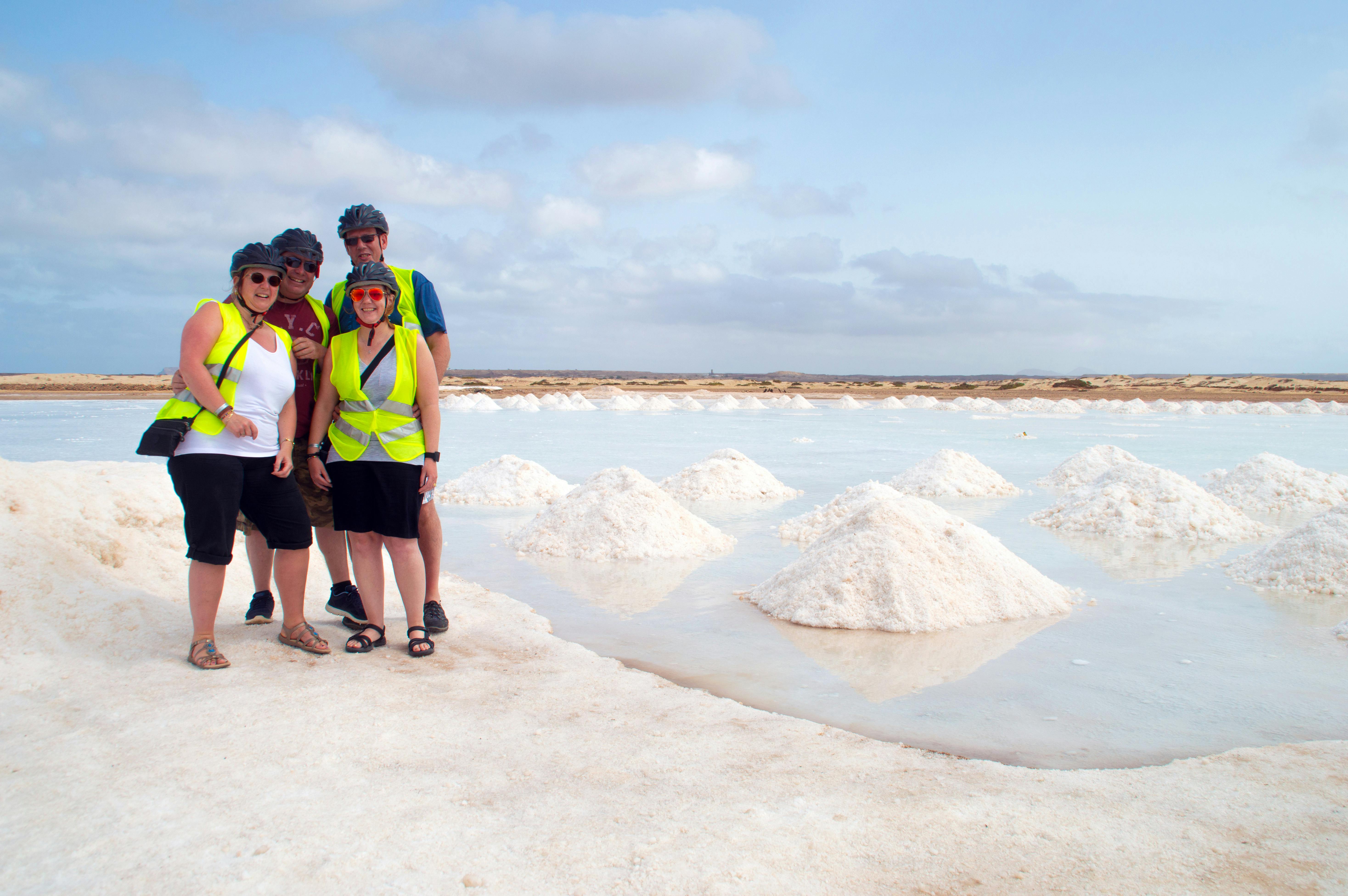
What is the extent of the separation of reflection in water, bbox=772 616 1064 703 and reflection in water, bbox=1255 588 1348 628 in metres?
1.17

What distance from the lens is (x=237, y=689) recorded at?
8.18ft

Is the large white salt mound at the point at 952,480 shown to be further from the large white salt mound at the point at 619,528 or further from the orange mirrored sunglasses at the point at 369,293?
the orange mirrored sunglasses at the point at 369,293

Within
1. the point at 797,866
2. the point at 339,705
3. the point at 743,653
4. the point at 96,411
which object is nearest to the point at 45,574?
the point at 339,705

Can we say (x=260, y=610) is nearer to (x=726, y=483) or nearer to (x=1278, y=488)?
(x=726, y=483)

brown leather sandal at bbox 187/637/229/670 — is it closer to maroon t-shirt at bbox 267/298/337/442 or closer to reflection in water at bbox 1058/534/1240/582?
maroon t-shirt at bbox 267/298/337/442

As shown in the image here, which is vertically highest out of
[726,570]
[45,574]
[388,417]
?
[388,417]

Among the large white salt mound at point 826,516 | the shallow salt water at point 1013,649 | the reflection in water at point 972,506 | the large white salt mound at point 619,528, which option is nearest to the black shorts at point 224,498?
the shallow salt water at point 1013,649

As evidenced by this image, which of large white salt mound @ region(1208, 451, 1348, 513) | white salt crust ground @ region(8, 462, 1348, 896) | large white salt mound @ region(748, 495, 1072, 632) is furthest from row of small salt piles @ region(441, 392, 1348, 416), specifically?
white salt crust ground @ region(8, 462, 1348, 896)

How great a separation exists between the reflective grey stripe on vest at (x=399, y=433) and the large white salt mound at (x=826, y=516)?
3264 mm

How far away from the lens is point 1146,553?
530 centimetres

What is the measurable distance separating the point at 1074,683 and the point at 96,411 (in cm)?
2490

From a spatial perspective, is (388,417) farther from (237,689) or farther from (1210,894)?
(1210,894)

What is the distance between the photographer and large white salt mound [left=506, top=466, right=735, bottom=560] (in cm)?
510

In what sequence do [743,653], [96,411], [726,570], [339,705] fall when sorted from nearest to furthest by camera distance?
[339,705], [743,653], [726,570], [96,411]
